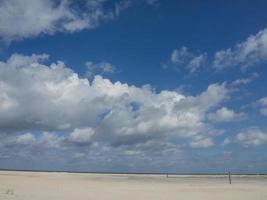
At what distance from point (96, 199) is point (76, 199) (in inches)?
52.5

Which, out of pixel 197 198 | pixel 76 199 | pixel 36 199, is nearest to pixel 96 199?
pixel 76 199

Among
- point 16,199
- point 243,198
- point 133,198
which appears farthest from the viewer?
point 243,198

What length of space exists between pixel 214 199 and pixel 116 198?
7.12 meters

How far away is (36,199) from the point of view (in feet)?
80.4

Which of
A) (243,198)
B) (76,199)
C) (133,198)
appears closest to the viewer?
(76,199)

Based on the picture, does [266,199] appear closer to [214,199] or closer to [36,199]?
[214,199]

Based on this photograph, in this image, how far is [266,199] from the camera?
28.7 m

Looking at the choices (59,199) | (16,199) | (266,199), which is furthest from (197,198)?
(16,199)

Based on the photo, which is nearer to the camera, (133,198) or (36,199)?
(36,199)

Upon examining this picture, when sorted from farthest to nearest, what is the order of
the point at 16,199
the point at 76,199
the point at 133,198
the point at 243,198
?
the point at 243,198 → the point at 133,198 → the point at 76,199 → the point at 16,199

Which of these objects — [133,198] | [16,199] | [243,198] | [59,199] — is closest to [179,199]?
[133,198]

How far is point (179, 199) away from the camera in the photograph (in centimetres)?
2695

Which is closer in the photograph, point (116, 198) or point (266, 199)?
point (116, 198)

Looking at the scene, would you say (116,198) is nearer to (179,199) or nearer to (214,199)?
(179,199)
